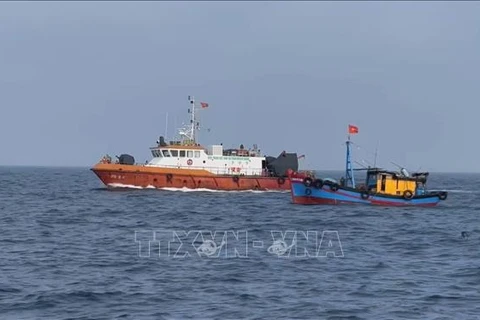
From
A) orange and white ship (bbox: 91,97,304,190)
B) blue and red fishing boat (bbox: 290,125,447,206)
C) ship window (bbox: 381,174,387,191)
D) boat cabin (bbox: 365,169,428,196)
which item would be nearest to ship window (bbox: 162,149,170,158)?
orange and white ship (bbox: 91,97,304,190)

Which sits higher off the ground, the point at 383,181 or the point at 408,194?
the point at 383,181

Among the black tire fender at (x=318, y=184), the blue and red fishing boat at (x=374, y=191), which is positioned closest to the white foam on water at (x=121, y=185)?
the blue and red fishing boat at (x=374, y=191)

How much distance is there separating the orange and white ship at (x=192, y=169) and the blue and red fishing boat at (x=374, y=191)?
13670mm

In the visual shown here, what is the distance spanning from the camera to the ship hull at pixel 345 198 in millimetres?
48469

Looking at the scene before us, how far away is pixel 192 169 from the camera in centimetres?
6334

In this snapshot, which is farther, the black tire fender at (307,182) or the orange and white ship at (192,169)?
the orange and white ship at (192,169)

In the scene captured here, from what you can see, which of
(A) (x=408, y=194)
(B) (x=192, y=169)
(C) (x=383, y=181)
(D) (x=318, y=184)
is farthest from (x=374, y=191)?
(B) (x=192, y=169)

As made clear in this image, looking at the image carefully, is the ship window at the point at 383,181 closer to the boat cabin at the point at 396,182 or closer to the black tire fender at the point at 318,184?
the boat cabin at the point at 396,182

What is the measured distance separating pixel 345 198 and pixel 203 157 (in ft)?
58.9

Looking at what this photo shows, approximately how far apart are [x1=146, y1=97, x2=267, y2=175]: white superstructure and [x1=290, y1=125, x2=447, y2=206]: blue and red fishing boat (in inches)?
598

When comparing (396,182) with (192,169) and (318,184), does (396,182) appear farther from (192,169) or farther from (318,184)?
(192,169)

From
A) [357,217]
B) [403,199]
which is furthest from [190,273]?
[403,199]

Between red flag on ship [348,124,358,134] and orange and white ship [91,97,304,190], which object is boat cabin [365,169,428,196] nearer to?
red flag on ship [348,124,358,134]

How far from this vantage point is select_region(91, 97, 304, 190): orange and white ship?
6284cm
